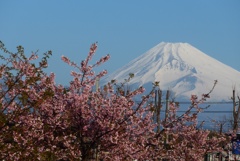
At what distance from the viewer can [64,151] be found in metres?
9.61

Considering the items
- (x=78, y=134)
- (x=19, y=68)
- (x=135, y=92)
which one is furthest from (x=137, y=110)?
(x=19, y=68)

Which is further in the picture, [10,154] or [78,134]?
[78,134]

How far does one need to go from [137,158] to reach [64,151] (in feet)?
4.07

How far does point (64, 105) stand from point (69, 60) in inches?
33.0

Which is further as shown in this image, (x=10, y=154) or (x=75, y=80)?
(x=75, y=80)

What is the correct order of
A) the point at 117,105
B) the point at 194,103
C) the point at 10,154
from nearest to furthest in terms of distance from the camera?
1. the point at 10,154
2. the point at 117,105
3. the point at 194,103

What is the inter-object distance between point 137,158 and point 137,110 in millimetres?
768

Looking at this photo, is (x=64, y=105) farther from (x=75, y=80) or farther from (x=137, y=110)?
(x=137, y=110)

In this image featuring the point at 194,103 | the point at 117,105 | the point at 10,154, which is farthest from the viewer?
the point at 194,103

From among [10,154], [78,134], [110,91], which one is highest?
[110,91]

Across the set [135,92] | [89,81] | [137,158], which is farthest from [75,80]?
[137,158]

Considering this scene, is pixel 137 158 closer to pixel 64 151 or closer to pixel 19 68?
pixel 64 151

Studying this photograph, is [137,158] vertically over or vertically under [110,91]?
under

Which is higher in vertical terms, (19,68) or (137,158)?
(19,68)
